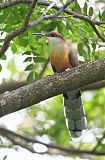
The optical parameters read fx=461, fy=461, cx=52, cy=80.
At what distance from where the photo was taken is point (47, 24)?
16.5ft

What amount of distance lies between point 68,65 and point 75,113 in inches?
23.7

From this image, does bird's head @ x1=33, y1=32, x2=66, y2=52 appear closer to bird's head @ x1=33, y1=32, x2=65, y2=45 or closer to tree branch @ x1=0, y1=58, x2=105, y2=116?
bird's head @ x1=33, y1=32, x2=65, y2=45

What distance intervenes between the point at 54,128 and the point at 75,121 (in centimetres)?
245

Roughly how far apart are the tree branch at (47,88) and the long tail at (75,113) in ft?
3.62

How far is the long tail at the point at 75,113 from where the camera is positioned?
17.3 feet

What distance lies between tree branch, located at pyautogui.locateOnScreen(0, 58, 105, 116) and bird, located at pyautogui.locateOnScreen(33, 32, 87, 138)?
2.75ft

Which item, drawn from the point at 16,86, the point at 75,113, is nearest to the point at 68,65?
the point at 75,113

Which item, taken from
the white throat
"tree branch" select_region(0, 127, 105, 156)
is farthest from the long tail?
"tree branch" select_region(0, 127, 105, 156)

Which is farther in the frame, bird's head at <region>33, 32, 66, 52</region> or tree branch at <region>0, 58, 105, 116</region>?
bird's head at <region>33, 32, 66, 52</region>

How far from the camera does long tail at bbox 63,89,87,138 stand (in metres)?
5.26

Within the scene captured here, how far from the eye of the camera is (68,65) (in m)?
5.08

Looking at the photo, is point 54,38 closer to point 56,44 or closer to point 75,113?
point 56,44

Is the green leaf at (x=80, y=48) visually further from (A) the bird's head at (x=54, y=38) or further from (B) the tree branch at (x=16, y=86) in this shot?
(B) the tree branch at (x=16, y=86)

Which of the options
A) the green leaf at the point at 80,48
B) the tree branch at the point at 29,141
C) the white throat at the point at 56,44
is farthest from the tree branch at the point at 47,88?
the tree branch at the point at 29,141
